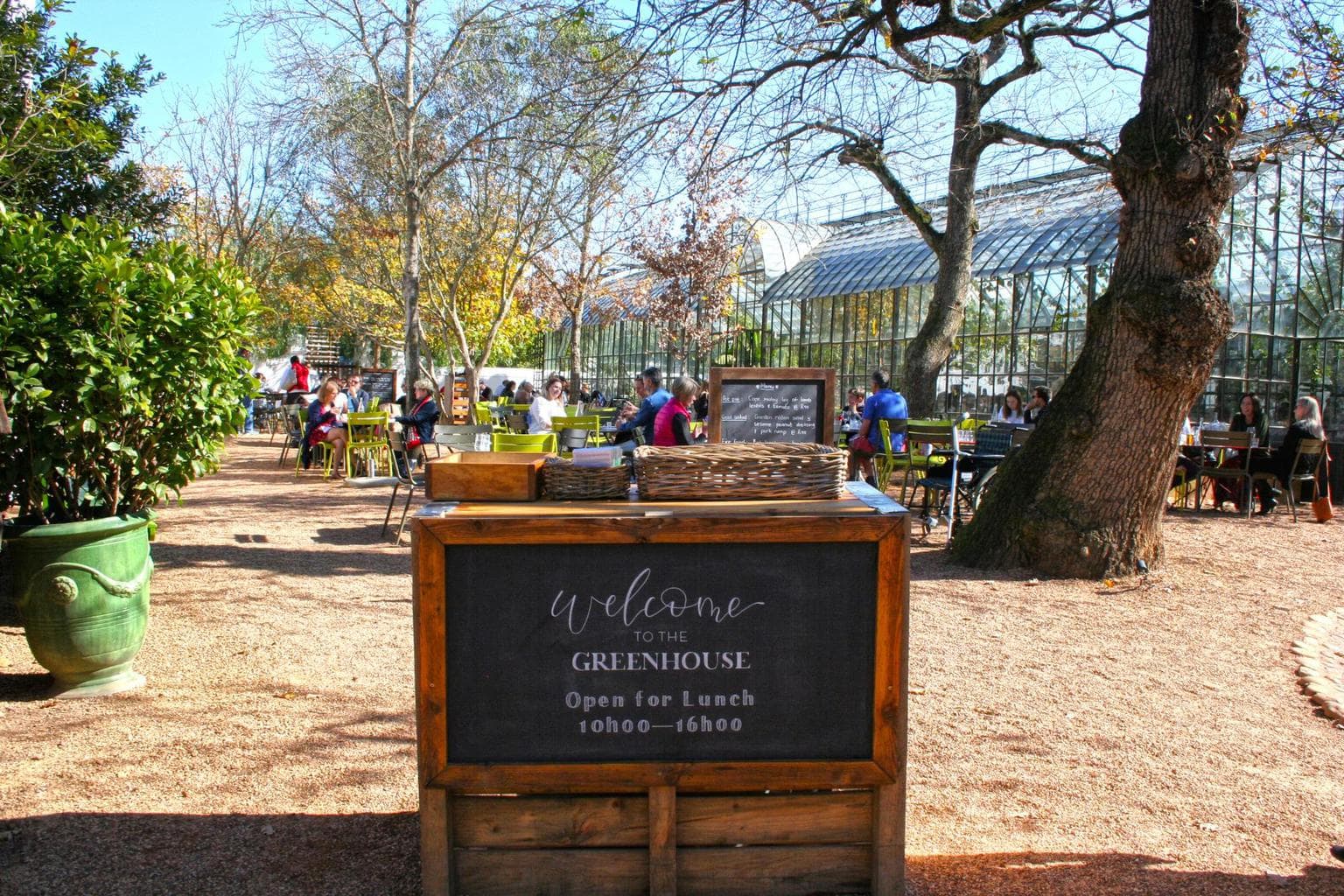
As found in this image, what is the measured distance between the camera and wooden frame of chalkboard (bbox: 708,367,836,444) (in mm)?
7879

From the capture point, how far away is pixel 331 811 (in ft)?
11.2

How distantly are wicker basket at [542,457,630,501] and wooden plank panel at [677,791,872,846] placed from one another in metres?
0.79

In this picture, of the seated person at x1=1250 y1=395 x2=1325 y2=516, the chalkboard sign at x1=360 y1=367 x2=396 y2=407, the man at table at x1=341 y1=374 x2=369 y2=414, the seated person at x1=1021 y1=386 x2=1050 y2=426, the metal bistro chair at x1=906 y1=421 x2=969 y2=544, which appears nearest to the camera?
the metal bistro chair at x1=906 y1=421 x2=969 y2=544

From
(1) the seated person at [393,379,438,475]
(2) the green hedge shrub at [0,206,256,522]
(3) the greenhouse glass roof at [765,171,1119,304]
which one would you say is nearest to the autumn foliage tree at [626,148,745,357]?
(3) the greenhouse glass roof at [765,171,1119,304]

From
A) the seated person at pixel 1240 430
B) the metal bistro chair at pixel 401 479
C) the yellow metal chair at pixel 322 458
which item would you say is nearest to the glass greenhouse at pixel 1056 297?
the seated person at pixel 1240 430

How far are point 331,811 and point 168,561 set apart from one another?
509cm

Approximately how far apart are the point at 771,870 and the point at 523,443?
22.4 feet

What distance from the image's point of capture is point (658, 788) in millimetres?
2639

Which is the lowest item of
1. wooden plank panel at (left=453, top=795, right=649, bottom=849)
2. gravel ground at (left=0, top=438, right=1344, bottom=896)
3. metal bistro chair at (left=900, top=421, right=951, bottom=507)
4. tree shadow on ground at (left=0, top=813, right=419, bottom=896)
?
gravel ground at (left=0, top=438, right=1344, bottom=896)

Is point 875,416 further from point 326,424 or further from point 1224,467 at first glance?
point 326,424

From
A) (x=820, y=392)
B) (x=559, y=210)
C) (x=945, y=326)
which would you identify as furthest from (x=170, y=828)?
(x=559, y=210)

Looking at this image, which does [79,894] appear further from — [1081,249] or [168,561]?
[1081,249]

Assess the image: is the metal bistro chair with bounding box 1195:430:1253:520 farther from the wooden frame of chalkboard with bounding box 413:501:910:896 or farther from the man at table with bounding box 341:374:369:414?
the man at table with bounding box 341:374:369:414

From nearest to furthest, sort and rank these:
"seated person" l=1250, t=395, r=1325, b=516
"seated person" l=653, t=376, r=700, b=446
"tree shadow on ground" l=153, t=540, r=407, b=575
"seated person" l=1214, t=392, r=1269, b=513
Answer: "tree shadow on ground" l=153, t=540, r=407, b=575 < "seated person" l=653, t=376, r=700, b=446 < "seated person" l=1250, t=395, r=1325, b=516 < "seated person" l=1214, t=392, r=1269, b=513
